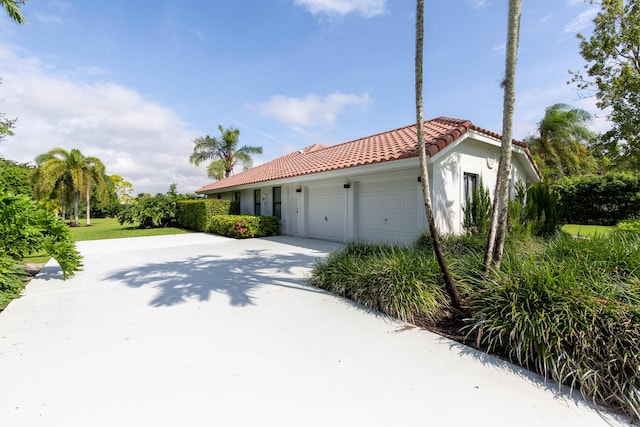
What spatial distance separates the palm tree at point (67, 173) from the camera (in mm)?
21328

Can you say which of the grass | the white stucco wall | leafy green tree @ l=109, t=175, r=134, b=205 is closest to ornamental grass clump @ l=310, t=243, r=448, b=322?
the grass

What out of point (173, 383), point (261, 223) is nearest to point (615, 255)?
point (173, 383)

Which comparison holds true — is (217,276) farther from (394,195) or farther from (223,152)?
(223,152)

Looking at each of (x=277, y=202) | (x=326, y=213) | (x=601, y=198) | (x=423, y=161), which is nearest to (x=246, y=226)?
(x=277, y=202)

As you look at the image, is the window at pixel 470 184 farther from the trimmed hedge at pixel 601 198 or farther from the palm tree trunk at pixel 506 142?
the trimmed hedge at pixel 601 198

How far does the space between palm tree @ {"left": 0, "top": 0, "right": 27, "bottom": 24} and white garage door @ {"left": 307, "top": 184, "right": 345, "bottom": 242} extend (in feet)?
35.9

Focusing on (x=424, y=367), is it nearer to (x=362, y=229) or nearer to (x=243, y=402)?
(x=243, y=402)

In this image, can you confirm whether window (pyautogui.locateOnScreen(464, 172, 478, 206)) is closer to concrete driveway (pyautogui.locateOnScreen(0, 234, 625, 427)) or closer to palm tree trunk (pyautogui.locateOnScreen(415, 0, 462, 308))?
palm tree trunk (pyautogui.locateOnScreen(415, 0, 462, 308))

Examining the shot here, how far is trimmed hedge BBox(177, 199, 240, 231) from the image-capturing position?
16812 millimetres

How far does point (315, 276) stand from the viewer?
19.0 ft

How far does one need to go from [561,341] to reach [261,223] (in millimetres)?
12818

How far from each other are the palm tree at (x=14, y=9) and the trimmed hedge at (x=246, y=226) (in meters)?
9.50

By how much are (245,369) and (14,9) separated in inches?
478

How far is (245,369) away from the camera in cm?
277
